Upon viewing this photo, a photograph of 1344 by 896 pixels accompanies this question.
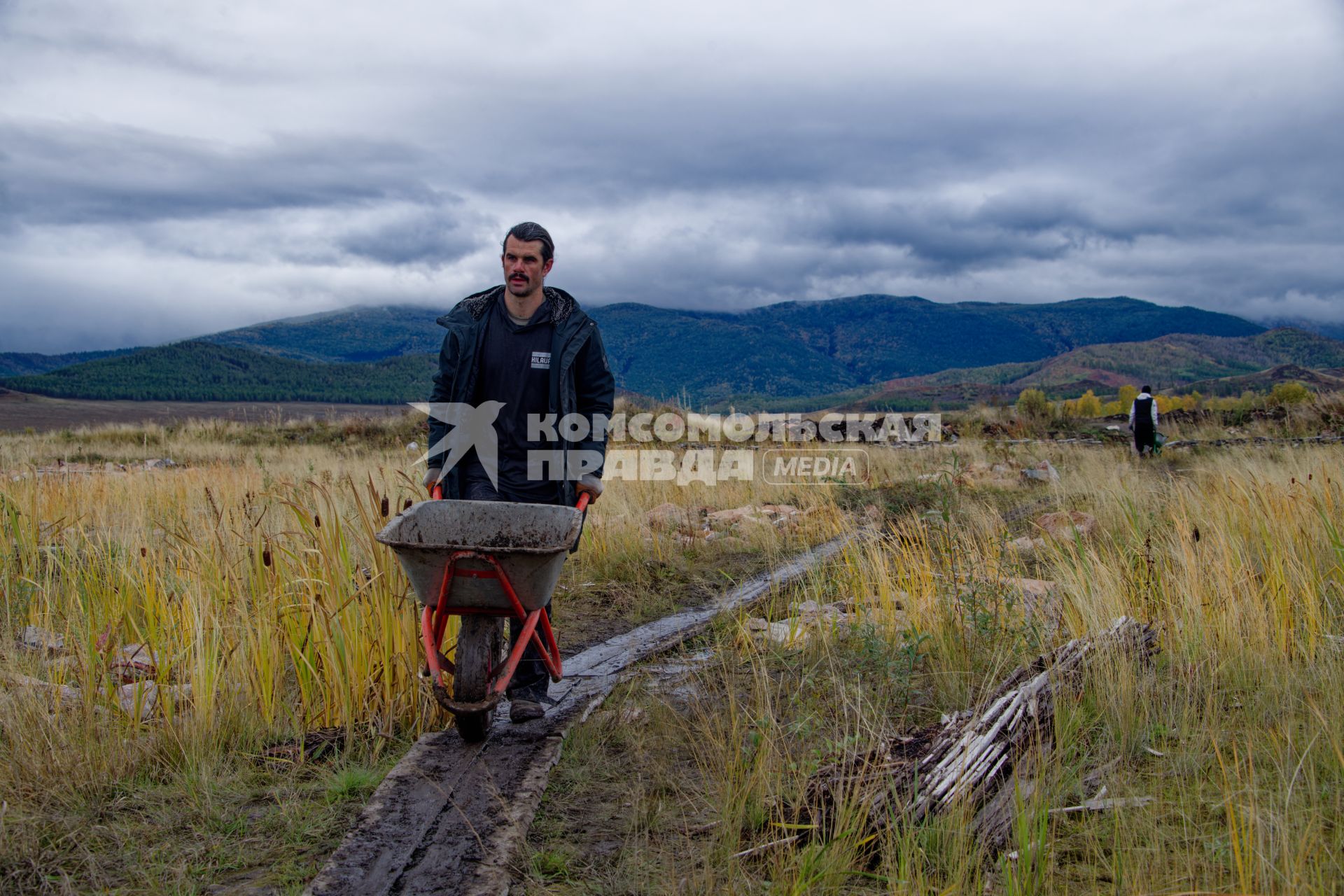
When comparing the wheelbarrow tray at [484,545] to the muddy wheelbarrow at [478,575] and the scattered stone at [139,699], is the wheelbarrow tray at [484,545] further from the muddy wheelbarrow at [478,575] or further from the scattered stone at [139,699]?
the scattered stone at [139,699]

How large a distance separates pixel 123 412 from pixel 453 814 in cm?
4800

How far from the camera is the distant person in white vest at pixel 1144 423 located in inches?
575

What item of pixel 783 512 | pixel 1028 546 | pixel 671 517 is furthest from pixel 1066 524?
pixel 671 517

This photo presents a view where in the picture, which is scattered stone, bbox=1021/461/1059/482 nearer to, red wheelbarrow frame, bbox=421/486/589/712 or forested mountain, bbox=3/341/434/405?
red wheelbarrow frame, bbox=421/486/589/712

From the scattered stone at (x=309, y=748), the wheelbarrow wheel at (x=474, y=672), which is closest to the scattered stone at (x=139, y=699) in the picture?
the scattered stone at (x=309, y=748)

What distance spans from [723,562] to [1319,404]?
1784 centimetres

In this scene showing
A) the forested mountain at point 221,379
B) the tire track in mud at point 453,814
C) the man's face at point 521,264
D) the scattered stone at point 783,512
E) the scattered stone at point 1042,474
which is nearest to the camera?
the tire track in mud at point 453,814

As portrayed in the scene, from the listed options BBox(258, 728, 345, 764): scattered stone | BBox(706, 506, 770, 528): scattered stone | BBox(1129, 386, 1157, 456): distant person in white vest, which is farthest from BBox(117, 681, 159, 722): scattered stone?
BBox(1129, 386, 1157, 456): distant person in white vest

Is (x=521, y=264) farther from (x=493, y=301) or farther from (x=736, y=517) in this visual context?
(x=736, y=517)

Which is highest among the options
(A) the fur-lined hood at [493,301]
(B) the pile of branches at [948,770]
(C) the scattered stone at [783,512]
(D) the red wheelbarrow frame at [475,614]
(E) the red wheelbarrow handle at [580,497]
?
(A) the fur-lined hood at [493,301]

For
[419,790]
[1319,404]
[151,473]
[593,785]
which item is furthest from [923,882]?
[1319,404]

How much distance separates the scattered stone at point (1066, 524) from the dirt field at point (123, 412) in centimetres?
2013

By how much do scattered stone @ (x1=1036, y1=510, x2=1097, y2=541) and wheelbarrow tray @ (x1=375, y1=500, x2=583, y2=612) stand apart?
193 inches

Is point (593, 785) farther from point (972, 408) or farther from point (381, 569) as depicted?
point (972, 408)
